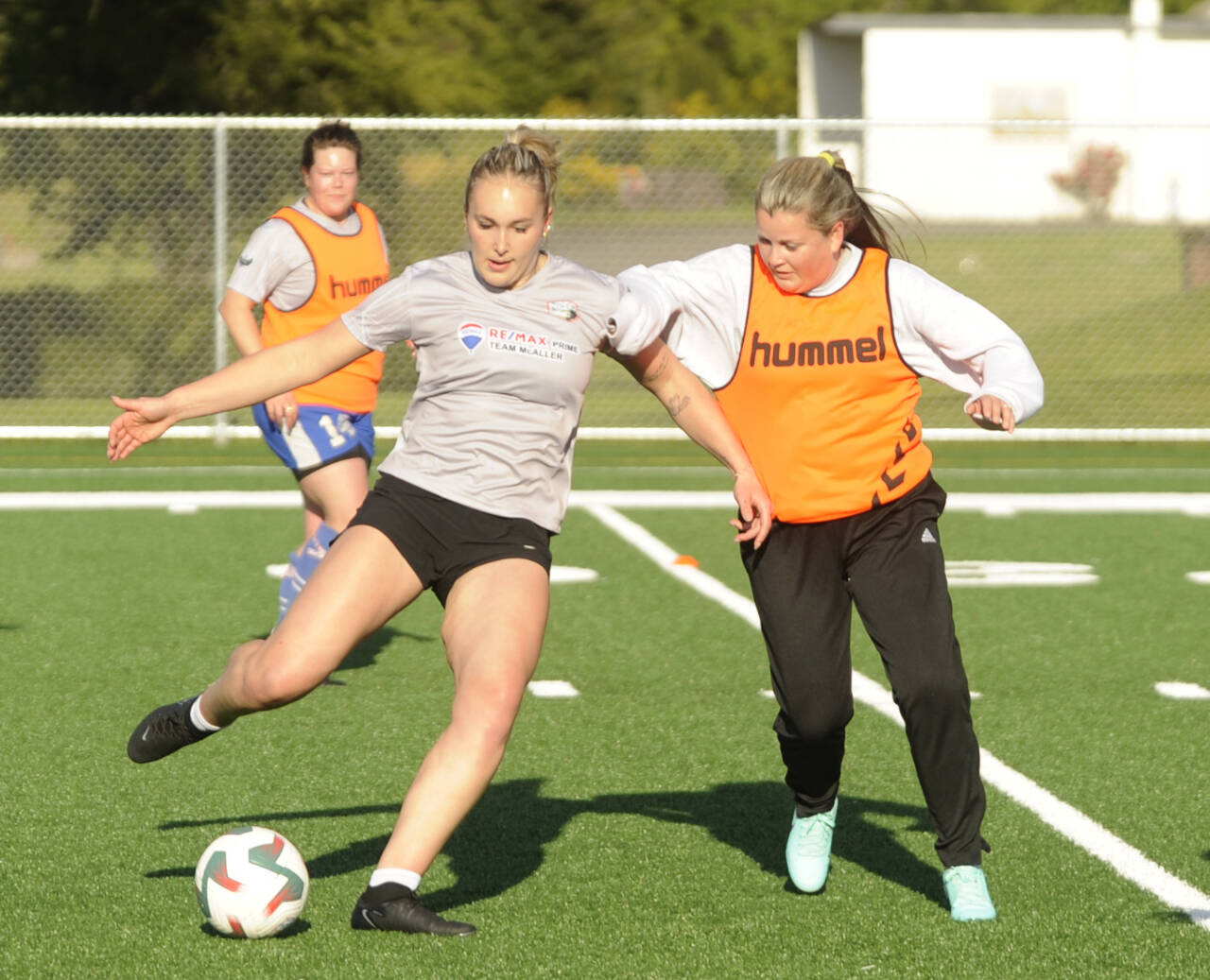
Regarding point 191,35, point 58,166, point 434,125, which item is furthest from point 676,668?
point 191,35

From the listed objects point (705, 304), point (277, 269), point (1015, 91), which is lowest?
point (1015, 91)

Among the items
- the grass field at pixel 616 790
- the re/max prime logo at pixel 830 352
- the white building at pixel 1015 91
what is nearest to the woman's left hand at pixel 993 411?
the re/max prime logo at pixel 830 352

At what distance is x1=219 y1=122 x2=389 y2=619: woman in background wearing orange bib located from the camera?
8.04 meters

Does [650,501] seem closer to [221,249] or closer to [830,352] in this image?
[221,249]

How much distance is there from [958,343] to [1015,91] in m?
39.7

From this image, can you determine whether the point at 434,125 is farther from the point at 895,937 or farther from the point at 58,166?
the point at 895,937

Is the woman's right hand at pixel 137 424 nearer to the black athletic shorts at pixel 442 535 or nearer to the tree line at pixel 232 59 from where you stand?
the black athletic shorts at pixel 442 535

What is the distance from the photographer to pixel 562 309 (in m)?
4.94

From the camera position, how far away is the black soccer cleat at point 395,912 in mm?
4676

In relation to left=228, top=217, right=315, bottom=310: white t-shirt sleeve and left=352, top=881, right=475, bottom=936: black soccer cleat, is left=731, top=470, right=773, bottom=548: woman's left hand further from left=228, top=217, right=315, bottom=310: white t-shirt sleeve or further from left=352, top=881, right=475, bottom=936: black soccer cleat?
left=228, top=217, right=315, bottom=310: white t-shirt sleeve

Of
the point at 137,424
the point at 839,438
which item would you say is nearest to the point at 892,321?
the point at 839,438

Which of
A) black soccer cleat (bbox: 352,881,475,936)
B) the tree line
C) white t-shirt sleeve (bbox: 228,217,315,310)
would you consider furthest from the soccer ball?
the tree line

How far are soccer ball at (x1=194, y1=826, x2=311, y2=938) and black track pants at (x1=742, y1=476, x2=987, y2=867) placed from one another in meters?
1.39

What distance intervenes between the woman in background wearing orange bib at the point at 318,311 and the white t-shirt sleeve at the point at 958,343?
3.43 m
